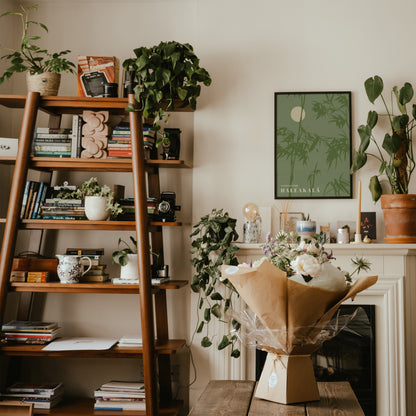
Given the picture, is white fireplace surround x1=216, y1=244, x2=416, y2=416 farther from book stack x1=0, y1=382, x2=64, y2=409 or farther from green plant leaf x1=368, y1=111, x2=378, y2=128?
book stack x1=0, y1=382, x2=64, y2=409

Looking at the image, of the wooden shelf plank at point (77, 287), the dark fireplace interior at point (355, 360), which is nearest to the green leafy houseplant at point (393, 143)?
the dark fireplace interior at point (355, 360)

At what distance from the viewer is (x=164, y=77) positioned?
2.91 m

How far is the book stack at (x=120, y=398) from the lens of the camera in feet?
9.84

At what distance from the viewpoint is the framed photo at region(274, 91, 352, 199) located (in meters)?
3.18

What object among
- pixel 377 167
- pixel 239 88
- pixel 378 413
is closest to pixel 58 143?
pixel 239 88

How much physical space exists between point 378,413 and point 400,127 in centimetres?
167

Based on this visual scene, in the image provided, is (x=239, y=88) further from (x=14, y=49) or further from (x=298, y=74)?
(x=14, y=49)

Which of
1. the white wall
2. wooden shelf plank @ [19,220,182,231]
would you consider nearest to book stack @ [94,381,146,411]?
the white wall

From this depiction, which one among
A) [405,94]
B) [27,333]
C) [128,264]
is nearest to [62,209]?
Answer: [128,264]

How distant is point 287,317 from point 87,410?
6.53ft

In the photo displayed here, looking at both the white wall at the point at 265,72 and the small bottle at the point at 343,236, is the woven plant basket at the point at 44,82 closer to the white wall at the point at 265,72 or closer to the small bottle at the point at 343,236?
the white wall at the point at 265,72

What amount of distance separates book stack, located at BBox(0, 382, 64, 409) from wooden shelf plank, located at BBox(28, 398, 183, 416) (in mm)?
39

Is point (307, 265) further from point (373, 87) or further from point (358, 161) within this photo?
point (373, 87)

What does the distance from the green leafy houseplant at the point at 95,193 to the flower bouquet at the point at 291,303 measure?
1558 millimetres
